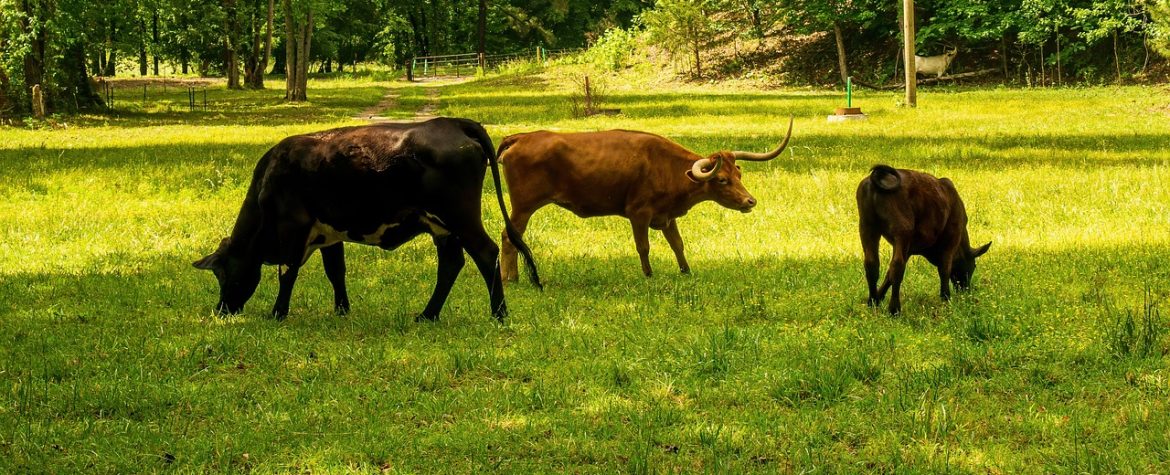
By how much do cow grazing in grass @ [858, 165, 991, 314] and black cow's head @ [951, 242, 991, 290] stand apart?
330 mm

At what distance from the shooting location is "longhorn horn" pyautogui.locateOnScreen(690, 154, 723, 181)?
402 inches

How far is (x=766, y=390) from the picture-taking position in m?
6.68

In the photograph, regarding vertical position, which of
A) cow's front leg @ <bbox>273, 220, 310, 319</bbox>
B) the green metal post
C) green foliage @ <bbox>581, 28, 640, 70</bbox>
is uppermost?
green foliage @ <bbox>581, 28, 640, 70</bbox>

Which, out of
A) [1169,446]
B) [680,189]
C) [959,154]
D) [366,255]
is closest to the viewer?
[1169,446]

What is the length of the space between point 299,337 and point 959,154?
13.6 metres

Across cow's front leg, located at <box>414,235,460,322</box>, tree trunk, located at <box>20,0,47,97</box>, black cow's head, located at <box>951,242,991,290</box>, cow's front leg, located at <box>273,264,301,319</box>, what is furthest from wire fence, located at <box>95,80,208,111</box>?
black cow's head, located at <box>951,242,991,290</box>

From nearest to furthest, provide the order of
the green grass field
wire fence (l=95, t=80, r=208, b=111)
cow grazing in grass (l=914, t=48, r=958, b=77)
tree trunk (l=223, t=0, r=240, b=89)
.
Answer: the green grass field → wire fence (l=95, t=80, r=208, b=111) → cow grazing in grass (l=914, t=48, r=958, b=77) → tree trunk (l=223, t=0, r=240, b=89)

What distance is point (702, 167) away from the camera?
1038cm

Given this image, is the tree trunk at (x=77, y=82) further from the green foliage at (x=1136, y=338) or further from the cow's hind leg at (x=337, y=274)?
the green foliage at (x=1136, y=338)

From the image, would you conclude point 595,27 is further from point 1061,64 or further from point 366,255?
point 366,255

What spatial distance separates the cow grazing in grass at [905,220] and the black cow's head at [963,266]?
330 millimetres

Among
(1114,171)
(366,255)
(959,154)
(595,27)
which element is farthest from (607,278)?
(595,27)

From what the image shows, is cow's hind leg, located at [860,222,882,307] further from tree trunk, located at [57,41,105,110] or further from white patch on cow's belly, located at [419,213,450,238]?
tree trunk, located at [57,41,105,110]

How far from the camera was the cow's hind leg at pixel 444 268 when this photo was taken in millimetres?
8547
